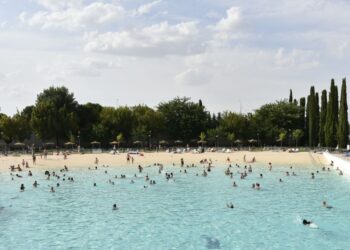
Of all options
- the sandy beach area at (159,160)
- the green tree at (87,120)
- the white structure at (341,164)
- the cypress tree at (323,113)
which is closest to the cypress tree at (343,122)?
the sandy beach area at (159,160)

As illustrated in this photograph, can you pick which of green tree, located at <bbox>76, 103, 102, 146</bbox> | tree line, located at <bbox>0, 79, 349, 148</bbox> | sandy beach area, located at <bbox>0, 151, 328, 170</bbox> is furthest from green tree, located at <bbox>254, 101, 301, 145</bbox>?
green tree, located at <bbox>76, 103, 102, 146</bbox>

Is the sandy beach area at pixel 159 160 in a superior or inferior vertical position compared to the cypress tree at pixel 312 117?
inferior

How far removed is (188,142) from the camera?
10181 cm

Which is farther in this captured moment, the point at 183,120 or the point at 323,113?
the point at 183,120

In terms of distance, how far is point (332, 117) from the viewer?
78.6 m

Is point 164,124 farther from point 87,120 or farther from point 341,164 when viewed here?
point 341,164

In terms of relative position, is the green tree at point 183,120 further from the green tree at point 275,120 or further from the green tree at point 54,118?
the green tree at point 54,118

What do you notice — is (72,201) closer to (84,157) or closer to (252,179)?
(252,179)

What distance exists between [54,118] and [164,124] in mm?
23831

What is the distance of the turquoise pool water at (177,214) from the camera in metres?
23.6

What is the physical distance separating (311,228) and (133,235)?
400 inches

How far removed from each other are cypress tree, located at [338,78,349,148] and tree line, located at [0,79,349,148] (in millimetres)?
5338

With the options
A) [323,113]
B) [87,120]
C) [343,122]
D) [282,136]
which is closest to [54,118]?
[87,120]

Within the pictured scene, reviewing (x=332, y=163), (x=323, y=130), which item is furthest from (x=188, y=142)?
(x=332, y=163)
